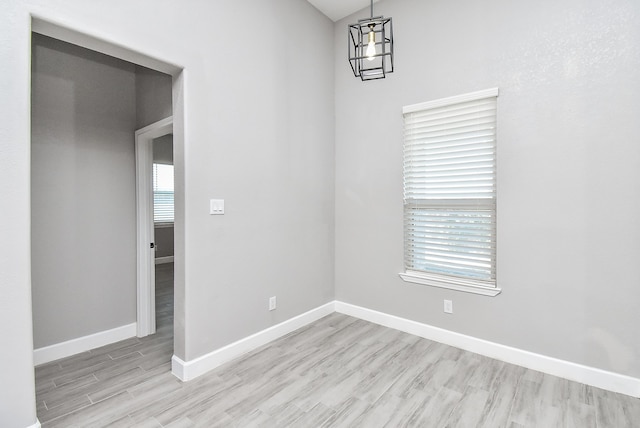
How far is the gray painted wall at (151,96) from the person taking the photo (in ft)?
9.45

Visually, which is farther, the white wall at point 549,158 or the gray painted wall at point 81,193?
the gray painted wall at point 81,193

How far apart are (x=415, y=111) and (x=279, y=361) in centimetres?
266

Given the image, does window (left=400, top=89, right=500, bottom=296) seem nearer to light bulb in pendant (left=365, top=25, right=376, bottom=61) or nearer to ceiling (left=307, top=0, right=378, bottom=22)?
ceiling (left=307, top=0, right=378, bottom=22)

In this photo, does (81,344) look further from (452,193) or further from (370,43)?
(452,193)

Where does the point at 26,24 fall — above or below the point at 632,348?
above

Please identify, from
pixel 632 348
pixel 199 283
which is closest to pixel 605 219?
pixel 632 348

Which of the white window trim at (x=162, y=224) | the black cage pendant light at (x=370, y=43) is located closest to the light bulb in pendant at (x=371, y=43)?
the black cage pendant light at (x=370, y=43)

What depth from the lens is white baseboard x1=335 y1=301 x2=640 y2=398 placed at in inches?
87.4

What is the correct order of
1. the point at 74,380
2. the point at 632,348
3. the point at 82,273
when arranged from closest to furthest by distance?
the point at 632,348
the point at 74,380
the point at 82,273

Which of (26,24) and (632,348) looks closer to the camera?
(26,24)

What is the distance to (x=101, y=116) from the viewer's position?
118 inches

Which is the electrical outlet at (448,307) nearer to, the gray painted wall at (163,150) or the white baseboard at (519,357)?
the white baseboard at (519,357)

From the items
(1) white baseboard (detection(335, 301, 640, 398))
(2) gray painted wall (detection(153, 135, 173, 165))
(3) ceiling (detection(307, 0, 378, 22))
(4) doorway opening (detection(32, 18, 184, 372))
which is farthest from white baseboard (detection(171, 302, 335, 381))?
(2) gray painted wall (detection(153, 135, 173, 165))

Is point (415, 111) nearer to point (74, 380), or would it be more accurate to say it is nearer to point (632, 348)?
point (632, 348)
